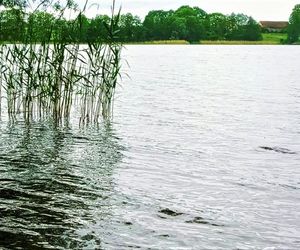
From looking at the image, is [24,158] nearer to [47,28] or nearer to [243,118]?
[47,28]

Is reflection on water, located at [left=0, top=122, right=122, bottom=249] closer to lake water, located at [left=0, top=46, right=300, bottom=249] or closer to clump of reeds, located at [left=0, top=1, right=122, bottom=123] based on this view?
lake water, located at [left=0, top=46, right=300, bottom=249]

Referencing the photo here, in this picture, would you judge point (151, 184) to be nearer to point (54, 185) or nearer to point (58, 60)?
point (54, 185)

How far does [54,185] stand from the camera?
33.4 ft

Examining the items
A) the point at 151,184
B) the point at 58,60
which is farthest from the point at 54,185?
the point at 58,60

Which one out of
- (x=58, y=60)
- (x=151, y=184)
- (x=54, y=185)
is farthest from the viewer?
(x=58, y=60)

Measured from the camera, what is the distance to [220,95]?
114 ft

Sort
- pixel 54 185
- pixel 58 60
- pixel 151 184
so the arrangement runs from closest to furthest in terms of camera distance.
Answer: pixel 54 185
pixel 151 184
pixel 58 60

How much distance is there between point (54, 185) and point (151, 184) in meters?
2.07

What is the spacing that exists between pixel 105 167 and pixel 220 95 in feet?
77.0

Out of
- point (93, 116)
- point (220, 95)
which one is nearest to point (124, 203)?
point (93, 116)

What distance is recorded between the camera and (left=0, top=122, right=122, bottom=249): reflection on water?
7359 mm

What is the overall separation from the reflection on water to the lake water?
0.02 metres

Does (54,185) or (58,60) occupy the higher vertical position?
(58,60)

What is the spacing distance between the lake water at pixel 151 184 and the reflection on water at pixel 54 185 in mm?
25
